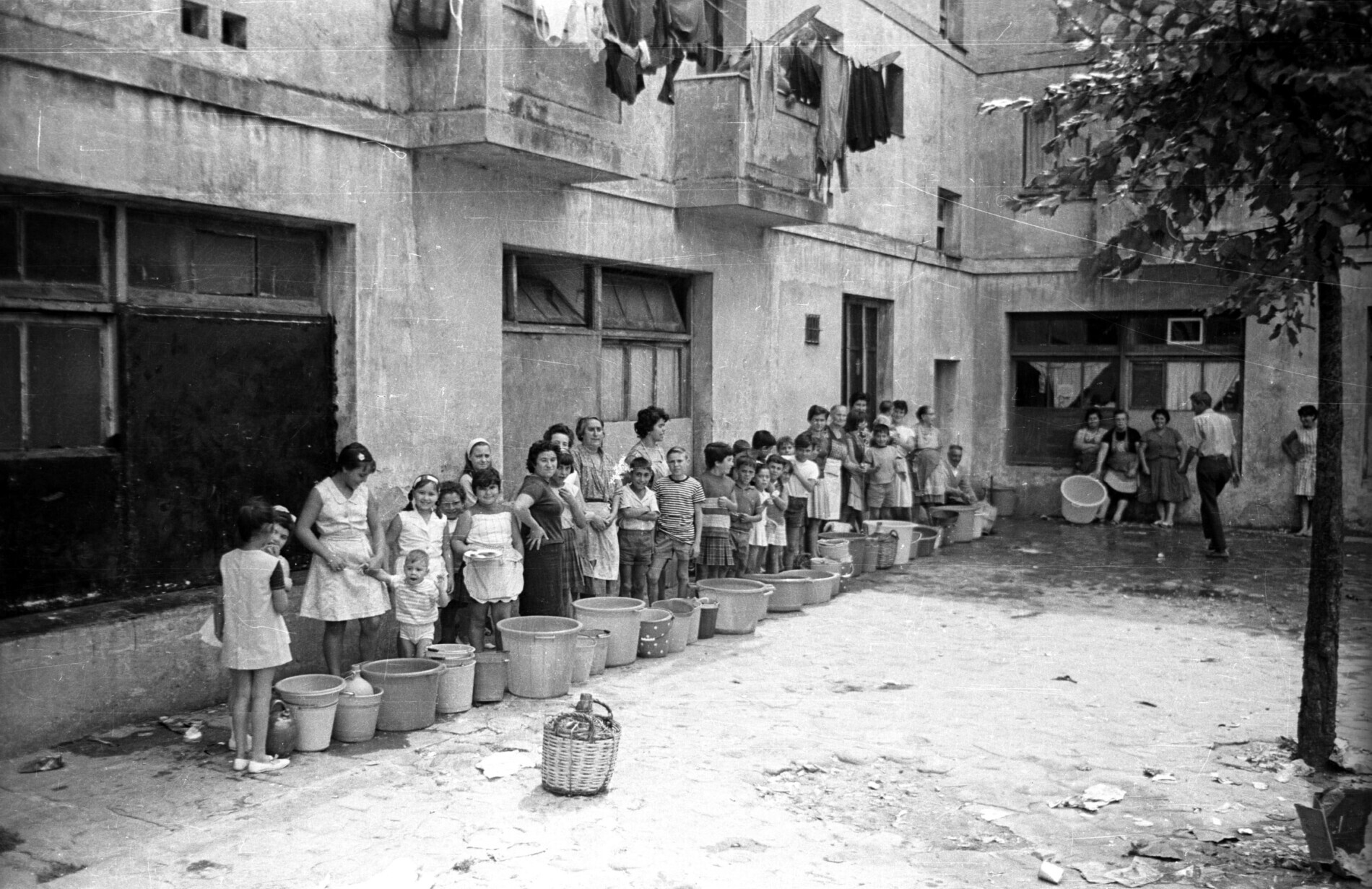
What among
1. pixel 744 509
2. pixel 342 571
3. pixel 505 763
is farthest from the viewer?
pixel 744 509

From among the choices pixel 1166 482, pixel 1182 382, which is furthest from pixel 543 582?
pixel 1182 382

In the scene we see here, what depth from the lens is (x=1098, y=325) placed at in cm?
2077

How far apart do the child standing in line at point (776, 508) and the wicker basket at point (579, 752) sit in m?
5.74

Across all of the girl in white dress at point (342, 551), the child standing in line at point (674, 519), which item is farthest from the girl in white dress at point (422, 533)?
the child standing in line at point (674, 519)

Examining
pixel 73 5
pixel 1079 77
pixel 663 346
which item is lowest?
pixel 663 346

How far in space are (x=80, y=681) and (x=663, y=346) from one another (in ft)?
24.8

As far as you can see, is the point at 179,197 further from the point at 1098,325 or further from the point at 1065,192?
the point at 1098,325

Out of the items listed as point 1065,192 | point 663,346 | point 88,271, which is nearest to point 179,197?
point 88,271

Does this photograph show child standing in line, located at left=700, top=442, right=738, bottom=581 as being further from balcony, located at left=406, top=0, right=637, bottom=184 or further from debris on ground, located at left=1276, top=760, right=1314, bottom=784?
debris on ground, located at left=1276, top=760, right=1314, bottom=784

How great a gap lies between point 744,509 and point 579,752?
5598 mm

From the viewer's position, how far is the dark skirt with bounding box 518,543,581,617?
360 inches

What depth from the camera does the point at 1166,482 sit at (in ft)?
62.9

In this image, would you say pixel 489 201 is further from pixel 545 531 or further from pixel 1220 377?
pixel 1220 377

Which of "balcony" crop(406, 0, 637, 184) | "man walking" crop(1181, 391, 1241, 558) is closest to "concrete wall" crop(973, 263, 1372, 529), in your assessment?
"man walking" crop(1181, 391, 1241, 558)
